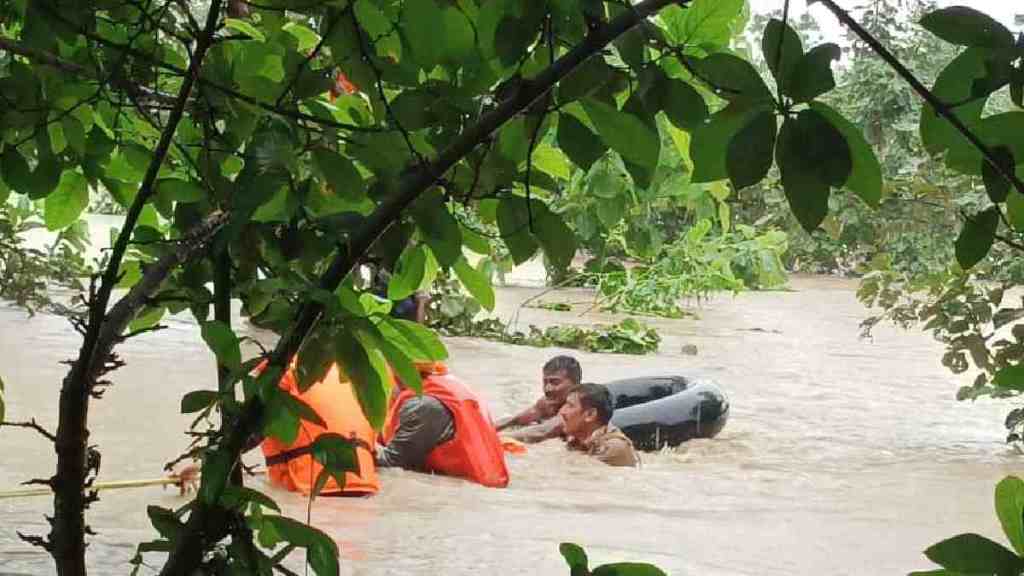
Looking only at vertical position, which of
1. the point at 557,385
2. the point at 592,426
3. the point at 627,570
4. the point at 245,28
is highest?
the point at 245,28

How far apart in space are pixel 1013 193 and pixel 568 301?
17.5ft

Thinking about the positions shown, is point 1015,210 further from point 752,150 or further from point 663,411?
point 663,411

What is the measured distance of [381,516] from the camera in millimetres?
2836

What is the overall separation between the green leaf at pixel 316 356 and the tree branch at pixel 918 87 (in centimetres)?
21

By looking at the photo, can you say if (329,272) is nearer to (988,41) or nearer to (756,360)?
(988,41)

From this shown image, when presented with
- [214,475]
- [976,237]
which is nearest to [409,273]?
[214,475]

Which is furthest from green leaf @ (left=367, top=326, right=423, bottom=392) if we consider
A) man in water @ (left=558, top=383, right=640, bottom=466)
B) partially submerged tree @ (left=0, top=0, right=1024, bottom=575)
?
man in water @ (left=558, top=383, right=640, bottom=466)

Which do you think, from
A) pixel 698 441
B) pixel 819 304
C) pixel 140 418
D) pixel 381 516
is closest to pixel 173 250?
pixel 381 516

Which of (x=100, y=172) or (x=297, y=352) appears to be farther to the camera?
(x=100, y=172)

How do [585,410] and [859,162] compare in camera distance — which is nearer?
[859,162]

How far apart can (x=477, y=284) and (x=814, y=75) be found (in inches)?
11.0

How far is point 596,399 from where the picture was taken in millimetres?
3822

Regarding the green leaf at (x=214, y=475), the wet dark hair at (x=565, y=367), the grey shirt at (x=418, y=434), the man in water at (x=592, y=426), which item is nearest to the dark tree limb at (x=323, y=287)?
the green leaf at (x=214, y=475)

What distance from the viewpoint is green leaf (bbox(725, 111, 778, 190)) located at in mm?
314
